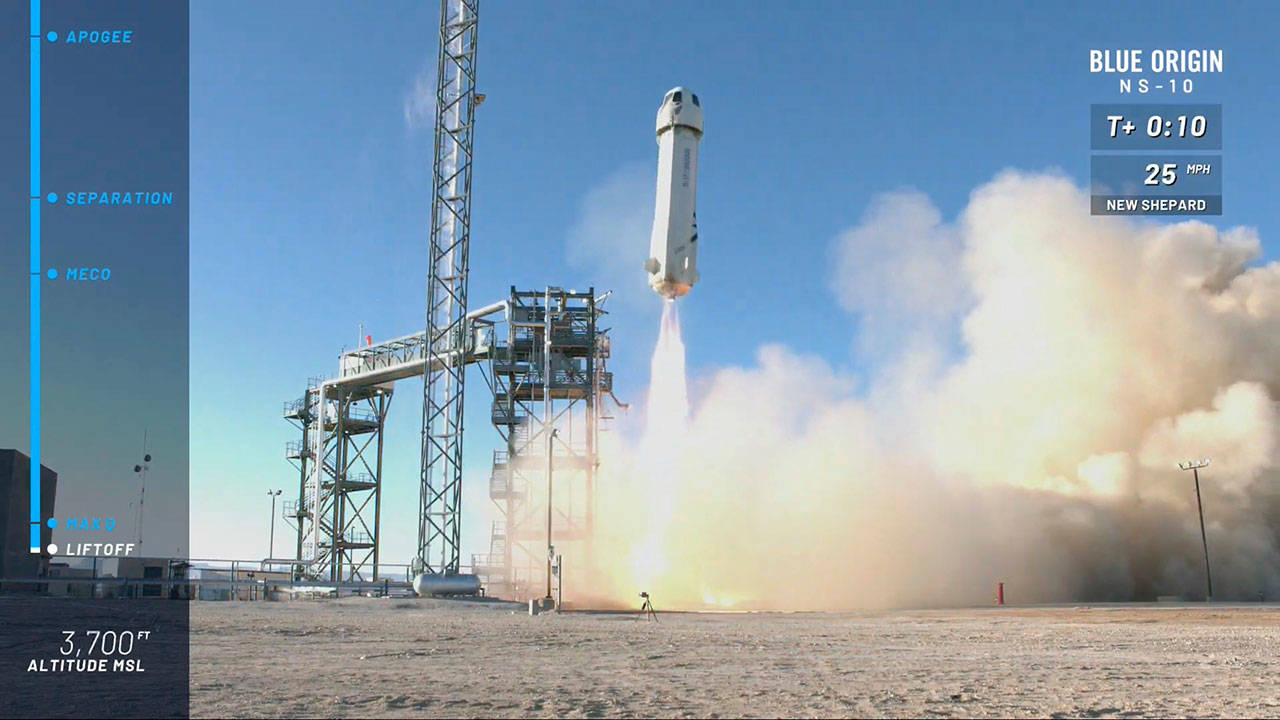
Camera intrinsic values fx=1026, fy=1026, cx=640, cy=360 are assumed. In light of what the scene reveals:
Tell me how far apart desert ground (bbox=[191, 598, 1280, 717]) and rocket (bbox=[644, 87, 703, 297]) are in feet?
49.4

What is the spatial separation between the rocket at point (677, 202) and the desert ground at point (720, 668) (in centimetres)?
1505

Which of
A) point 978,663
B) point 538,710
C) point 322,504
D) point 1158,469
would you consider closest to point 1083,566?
point 1158,469

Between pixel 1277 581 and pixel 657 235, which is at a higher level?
pixel 657 235

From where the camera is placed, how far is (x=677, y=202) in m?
40.5

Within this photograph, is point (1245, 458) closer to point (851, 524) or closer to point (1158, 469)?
point (1158, 469)

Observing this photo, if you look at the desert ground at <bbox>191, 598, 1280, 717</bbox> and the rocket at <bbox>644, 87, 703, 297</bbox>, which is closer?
the desert ground at <bbox>191, 598, 1280, 717</bbox>

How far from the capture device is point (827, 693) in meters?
13.1

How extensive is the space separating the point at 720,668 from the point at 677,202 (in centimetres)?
2651

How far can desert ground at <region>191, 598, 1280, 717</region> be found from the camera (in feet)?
39.2

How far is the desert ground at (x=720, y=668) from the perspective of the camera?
11.9 meters

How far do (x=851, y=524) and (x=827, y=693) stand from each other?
4035 cm

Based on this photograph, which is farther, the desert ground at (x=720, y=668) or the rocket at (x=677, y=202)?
the rocket at (x=677, y=202)

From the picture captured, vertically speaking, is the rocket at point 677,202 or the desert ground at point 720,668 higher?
the rocket at point 677,202

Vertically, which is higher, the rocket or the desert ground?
the rocket
